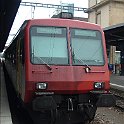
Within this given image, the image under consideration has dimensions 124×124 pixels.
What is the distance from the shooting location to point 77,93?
8.10 m

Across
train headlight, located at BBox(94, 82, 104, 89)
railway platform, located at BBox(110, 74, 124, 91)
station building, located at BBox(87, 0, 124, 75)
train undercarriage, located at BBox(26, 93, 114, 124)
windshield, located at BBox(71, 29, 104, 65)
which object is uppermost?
station building, located at BBox(87, 0, 124, 75)

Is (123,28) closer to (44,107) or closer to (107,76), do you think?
(107,76)

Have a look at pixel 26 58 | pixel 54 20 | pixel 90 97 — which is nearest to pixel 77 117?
pixel 90 97

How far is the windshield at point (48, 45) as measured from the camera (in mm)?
8211

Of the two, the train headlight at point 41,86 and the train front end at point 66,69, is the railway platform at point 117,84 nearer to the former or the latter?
the train front end at point 66,69

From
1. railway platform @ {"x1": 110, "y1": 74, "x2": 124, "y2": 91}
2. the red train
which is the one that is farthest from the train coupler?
railway platform @ {"x1": 110, "y1": 74, "x2": 124, "y2": 91}

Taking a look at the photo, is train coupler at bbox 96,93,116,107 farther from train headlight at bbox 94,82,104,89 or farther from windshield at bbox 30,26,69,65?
windshield at bbox 30,26,69,65

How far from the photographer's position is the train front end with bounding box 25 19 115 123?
7852 millimetres

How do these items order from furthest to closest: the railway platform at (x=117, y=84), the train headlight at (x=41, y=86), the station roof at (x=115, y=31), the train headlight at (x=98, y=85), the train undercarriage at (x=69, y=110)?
the station roof at (x=115, y=31) < the railway platform at (x=117, y=84) < the train headlight at (x=98, y=85) < the train undercarriage at (x=69, y=110) < the train headlight at (x=41, y=86)

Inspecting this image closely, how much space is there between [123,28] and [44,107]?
542 inches

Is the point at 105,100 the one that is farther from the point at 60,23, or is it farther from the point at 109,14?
the point at 109,14

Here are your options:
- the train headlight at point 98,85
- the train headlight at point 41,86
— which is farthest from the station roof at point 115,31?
the train headlight at point 41,86

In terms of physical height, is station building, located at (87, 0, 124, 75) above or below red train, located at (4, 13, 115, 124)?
above

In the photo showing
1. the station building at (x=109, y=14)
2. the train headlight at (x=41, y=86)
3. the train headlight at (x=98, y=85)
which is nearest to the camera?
the train headlight at (x=41, y=86)
